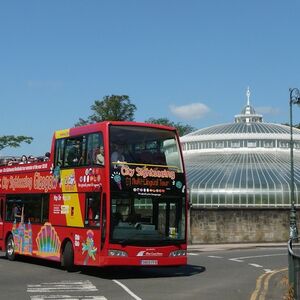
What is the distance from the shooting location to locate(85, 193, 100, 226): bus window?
57.7ft

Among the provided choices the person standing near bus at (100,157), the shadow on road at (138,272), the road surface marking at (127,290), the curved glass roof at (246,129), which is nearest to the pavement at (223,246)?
the shadow on road at (138,272)

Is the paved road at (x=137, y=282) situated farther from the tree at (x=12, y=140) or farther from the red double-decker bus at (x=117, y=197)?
the tree at (x=12, y=140)

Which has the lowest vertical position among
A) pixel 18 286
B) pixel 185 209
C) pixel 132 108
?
pixel 18 286

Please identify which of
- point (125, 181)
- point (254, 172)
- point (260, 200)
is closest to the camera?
point (125, 181)

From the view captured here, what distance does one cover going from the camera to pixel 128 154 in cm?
1780

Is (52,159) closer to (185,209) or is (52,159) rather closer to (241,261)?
(185,209)

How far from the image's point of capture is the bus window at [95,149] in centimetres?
1769

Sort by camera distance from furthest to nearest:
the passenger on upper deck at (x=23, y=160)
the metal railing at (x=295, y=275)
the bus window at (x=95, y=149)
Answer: the passenger on upper deck at (x=23, y=160)
the bus window at (x=95, y=149)
the metal railing at (x=295, y=275)

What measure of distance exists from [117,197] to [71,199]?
2412mm

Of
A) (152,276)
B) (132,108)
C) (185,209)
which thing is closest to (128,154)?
(185,209)

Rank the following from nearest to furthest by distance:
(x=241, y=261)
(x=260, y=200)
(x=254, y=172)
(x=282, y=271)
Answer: (x=282, y=271) → (x=241, y=261) → (x=260, y=200) → (x=254, y=172)

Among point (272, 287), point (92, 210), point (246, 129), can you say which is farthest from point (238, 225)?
point (272, 287)

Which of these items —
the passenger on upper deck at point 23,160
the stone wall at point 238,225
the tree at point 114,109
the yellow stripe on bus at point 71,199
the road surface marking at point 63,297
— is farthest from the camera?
the tree at point 114,109

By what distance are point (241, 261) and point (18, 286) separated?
12455 millimetres
